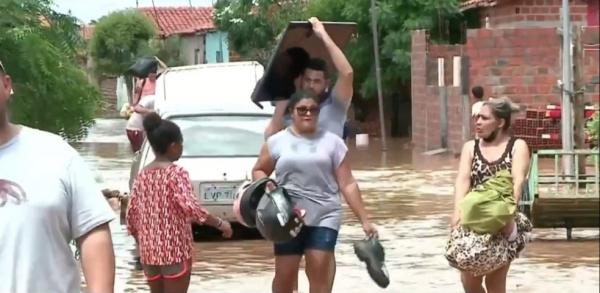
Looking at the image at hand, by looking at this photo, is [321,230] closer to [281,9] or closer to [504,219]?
[504,219]

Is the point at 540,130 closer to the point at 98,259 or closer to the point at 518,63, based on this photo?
the point at 518,63

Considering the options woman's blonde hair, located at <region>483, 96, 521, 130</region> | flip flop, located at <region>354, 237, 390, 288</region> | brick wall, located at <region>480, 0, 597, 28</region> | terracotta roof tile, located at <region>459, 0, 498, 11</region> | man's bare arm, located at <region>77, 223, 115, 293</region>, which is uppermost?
terracotta roof tile, located at <region>459, 0, 498, 11</region>

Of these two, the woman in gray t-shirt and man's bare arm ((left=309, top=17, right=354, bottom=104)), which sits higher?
man's bare arm ((left=309, top=17, right=354, bottom=104))

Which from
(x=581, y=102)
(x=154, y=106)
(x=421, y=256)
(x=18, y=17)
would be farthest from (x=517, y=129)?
(x=18, y=17)

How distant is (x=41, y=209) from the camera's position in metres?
4.03

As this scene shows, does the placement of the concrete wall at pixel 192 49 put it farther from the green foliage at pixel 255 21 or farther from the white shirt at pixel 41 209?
the white shirt at pixel 41 209

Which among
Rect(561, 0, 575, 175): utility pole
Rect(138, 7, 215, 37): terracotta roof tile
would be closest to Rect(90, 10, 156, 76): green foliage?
Rect(138, 7, 215, 37): terracotta roof tile

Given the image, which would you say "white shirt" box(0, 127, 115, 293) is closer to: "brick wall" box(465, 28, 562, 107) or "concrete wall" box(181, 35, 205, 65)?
"brick wall" box(465, 28, 562, 107)

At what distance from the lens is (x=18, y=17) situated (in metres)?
9.04

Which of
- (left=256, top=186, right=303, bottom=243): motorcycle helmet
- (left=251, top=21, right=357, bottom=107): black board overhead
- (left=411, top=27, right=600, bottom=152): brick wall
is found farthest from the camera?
(left=411, top=27, right=600, bottom=152): brick wall

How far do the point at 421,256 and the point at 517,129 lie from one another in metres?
13.0

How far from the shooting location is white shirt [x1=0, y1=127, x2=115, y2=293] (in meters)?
4.03

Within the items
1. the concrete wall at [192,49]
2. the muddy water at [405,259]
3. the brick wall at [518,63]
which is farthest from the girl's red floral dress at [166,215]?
the concrete wall at [192,49]

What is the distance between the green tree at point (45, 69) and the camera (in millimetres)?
8969
